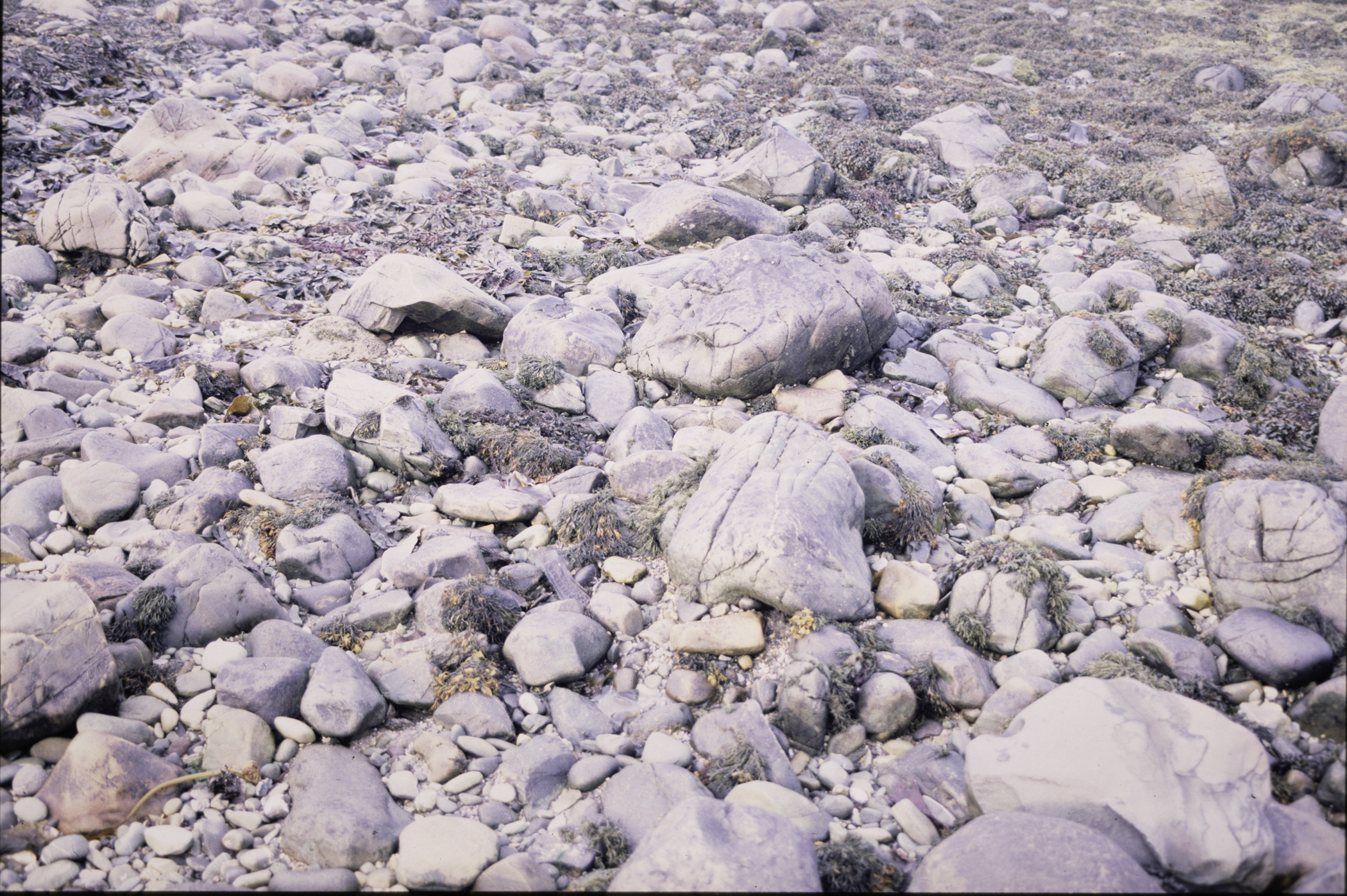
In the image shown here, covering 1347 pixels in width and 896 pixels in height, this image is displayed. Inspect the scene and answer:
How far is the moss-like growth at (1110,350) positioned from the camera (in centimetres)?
853

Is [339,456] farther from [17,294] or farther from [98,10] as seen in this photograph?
[98,10]

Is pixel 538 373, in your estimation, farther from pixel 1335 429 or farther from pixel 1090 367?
pixel 1335 429

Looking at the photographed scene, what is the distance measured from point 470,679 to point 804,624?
7.30 feet

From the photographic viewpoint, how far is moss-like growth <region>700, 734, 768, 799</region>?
445 centimetres

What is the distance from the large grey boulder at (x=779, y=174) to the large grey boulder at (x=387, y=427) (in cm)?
798

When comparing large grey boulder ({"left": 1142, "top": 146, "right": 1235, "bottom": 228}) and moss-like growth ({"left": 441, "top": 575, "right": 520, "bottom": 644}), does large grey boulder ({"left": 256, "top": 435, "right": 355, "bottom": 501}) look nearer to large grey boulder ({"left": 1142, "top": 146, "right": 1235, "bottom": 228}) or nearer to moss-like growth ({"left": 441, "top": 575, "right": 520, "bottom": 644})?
moss-like growth ({"left": 441, "top": 575, "right": 520, "bottom": 644})

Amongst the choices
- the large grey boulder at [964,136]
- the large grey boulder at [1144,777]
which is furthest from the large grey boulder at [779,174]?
the large grey boulder at [1144,777]

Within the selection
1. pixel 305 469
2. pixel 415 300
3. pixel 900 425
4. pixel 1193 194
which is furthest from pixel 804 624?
pixel 1193 194

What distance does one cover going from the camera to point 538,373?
8.04m

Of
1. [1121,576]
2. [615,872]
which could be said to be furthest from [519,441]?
[1121,576]

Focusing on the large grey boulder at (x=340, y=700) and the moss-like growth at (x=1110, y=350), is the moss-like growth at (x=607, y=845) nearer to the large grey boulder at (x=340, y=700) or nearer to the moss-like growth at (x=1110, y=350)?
the large grey boulder at (x=340, y=700)

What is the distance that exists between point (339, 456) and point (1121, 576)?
6573mm

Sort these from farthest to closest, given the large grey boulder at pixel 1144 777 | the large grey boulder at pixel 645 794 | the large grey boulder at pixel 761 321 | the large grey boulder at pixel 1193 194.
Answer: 1. the large grey boulder at pixel 1193 194
2. the large grey boulder at pixel 761 321
3. the large grey boulder at pixel 645 794
4. the large grey boulder at pixel 1144 777

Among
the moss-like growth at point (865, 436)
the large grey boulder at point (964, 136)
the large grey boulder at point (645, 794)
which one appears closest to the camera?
the large grey boulder at point (645, 794)
